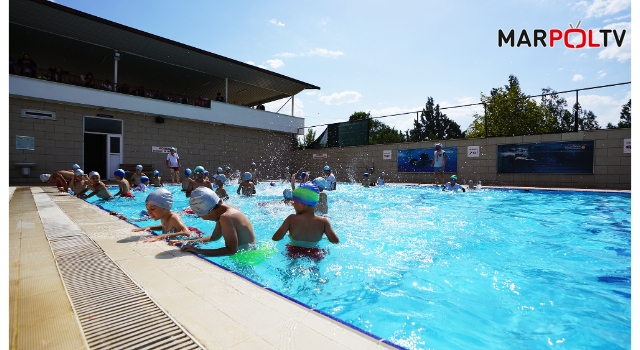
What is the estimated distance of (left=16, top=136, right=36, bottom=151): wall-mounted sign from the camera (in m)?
12.7

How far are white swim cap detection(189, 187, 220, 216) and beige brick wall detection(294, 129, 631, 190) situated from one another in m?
15.2

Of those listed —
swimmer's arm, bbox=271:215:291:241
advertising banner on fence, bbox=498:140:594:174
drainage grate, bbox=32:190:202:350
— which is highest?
advertising banner on fence, bbox=498:140:594:174

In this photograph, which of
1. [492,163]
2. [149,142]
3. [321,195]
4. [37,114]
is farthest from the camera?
[149,142]

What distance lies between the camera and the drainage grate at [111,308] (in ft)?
5.02

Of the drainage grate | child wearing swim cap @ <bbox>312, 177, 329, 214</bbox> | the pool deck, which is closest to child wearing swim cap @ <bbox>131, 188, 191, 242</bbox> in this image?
the pool deck

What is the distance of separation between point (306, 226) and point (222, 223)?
1.04 metres

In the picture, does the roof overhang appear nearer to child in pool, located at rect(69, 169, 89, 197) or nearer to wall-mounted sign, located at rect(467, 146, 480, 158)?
child in pool, located at rect(69, 169, 89, 197)

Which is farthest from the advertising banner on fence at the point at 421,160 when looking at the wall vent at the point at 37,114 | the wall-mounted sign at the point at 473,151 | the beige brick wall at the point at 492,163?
the wall vent at the point at 37,114

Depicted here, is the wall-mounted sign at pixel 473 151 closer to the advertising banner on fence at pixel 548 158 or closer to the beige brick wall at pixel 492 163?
the beige brick wall at pixel 492 163

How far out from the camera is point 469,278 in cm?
345

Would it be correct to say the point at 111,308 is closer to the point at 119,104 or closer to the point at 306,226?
the point at 306,226

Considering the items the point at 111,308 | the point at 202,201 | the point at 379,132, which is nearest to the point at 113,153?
the point at 202,201

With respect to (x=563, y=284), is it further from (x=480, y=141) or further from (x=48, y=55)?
(x=48, y=55)

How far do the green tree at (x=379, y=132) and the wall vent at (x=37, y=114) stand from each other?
16.3 metres
